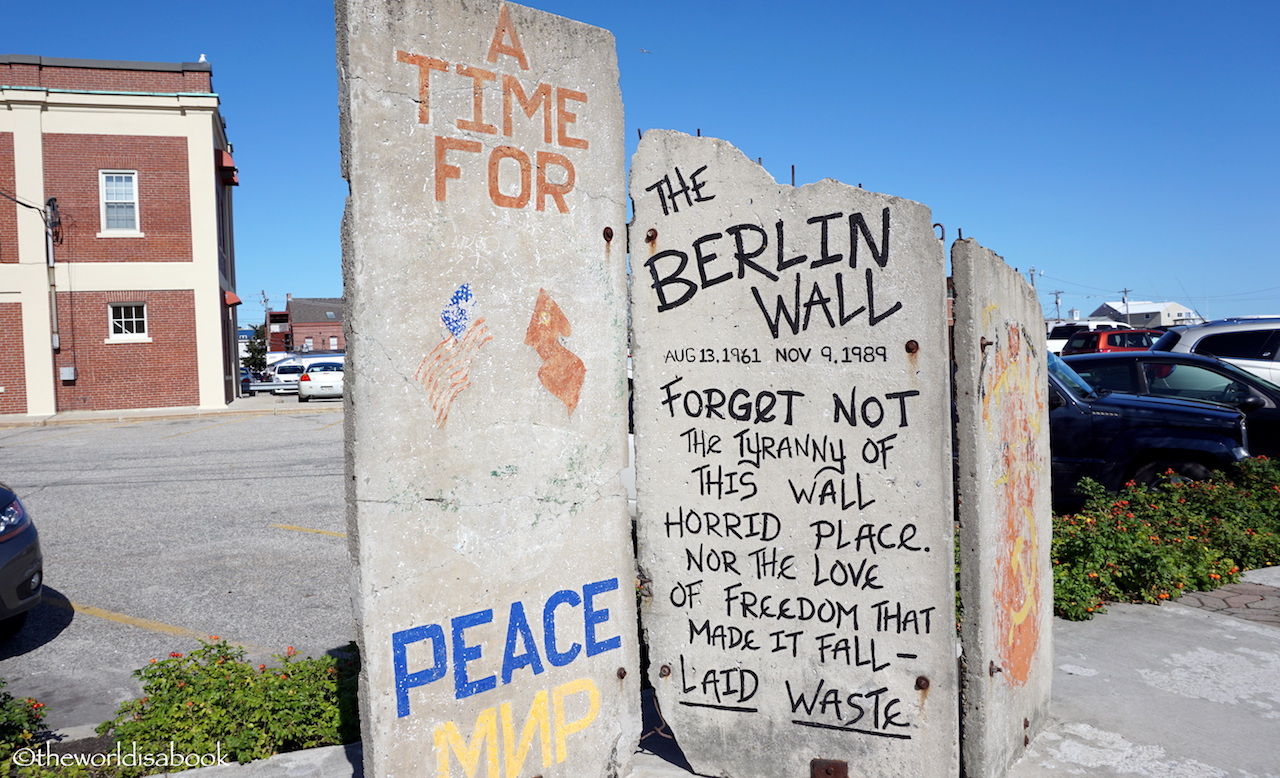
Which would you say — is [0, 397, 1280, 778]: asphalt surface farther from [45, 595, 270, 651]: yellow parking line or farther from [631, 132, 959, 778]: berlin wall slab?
[631, 132, 959, 778]: berlin wall slab

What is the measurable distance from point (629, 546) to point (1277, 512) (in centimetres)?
661

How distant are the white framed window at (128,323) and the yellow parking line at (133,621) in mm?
21105

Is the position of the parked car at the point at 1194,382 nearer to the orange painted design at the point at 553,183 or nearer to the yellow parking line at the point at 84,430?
the orange painted design at the point at 553,183

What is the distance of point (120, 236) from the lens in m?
24.6

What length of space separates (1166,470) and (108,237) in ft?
83.8

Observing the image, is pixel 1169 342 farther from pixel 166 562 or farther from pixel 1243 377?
pixel 166 562

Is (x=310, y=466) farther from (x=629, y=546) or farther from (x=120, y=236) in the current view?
(x=120, y=236)

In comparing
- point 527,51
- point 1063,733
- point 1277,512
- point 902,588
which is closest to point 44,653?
point 527,51

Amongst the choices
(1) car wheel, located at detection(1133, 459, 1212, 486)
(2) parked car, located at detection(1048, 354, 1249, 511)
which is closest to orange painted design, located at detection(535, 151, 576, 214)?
(2) parked car, located at detection(1048, 354, 1249, 511)

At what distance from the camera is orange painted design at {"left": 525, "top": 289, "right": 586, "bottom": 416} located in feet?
10.9

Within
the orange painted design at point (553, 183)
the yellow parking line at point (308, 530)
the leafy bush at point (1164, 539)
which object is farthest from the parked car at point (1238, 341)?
the orange painted design at point (553, 183)

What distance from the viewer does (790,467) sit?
344 cm

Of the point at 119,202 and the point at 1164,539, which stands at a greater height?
the point at 119,202

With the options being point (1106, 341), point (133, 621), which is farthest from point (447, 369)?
point (1106, 341)
